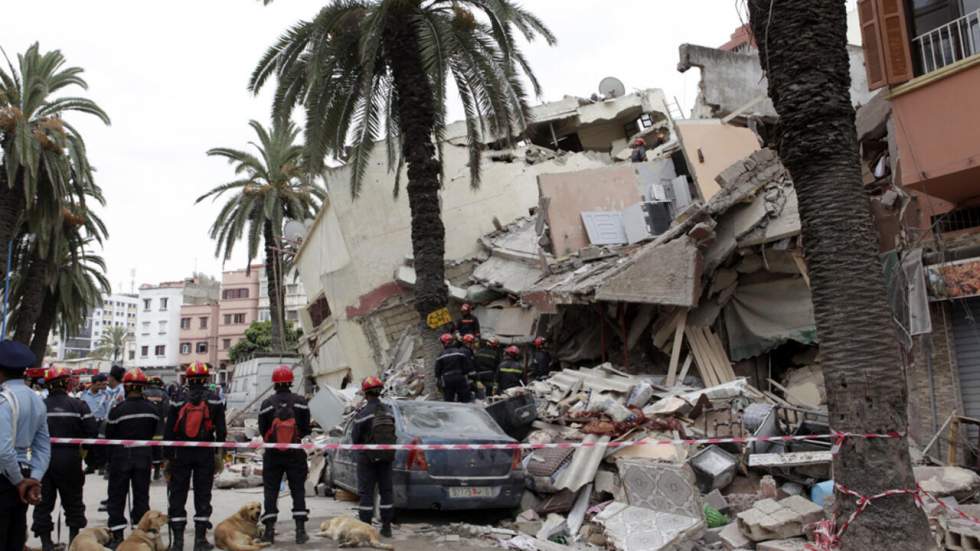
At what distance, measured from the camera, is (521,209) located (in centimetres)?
2328

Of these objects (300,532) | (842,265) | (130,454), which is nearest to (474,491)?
(300,532)

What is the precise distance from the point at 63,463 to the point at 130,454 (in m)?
0.60

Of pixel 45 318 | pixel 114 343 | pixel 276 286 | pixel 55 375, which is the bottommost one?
pixel 55 375

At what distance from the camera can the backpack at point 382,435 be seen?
7.64 m

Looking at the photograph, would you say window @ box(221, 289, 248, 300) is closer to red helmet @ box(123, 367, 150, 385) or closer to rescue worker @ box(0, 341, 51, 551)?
red helmet @ box(123, 367, 150, 385)

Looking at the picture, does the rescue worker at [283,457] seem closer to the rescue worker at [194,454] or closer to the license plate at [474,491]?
the rescue worker at [194,454]

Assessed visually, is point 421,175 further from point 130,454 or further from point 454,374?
point 130,454

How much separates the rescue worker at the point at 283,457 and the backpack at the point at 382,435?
0.69 metres

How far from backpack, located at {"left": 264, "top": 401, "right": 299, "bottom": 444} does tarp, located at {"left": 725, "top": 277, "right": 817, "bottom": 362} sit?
827cm

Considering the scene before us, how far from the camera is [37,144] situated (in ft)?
63.1

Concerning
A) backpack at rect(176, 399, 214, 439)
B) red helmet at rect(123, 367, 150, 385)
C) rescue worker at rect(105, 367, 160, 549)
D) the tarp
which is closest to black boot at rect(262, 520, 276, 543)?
backpack at rect(176, 399, 214, 439)

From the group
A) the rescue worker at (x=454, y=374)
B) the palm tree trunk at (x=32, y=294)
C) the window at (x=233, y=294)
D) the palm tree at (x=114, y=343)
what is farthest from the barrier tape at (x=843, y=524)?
the palm tree at (x=114, y=343)

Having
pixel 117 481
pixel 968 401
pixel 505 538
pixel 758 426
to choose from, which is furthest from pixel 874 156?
pixel 117 481

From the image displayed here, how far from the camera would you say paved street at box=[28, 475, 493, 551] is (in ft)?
24.3
